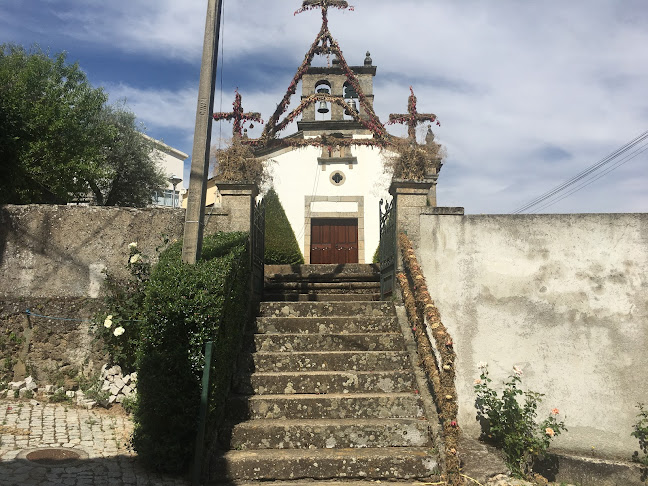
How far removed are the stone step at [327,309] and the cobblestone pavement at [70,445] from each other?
226cm

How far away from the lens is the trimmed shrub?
45.8 ft

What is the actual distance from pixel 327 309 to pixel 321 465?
2.53 metres

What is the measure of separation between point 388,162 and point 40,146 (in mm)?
9805

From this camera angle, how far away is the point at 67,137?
13969 mm

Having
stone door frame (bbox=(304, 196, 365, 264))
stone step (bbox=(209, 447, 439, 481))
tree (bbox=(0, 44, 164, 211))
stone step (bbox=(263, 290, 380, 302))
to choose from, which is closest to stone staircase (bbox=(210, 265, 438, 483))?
stone step (bbox=(209, 447, 439, 481))

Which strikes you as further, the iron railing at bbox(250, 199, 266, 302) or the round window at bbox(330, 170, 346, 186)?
the round window at bbox(330, 170, 346, 186)

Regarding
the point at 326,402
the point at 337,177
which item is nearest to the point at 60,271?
the point at 326,402

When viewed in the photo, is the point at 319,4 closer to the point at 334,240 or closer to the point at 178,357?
the point at 334,240

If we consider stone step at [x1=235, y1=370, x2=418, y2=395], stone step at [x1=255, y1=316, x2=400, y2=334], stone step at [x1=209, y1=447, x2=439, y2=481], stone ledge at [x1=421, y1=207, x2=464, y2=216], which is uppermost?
stone ledge at [x1=421, y1=207, x2=464, y2=216]

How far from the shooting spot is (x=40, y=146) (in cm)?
1215

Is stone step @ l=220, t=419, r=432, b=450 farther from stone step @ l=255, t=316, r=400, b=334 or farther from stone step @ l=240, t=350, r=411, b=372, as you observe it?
stone step @ l=255, t=316, r=400, b=334

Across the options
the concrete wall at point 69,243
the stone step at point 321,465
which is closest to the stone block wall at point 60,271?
the concrete wall at point 69,243

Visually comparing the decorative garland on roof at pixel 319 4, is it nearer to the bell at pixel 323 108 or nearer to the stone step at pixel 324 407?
the bell at pixel 323 108

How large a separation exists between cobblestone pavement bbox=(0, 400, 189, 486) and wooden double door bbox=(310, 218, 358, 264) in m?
10.1
